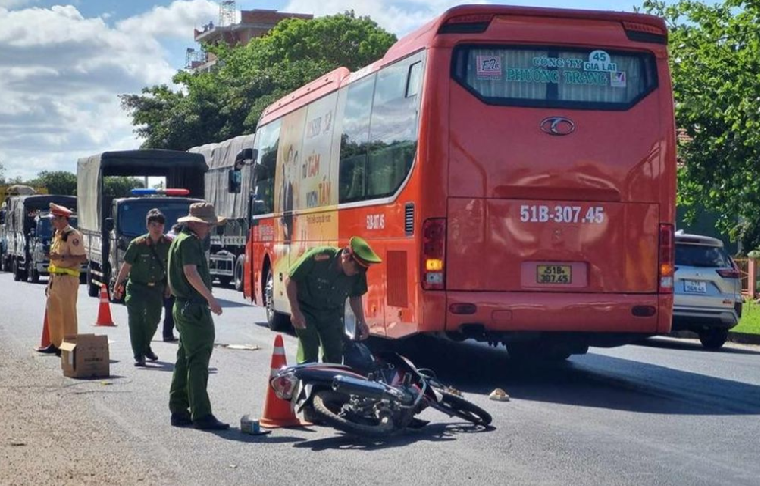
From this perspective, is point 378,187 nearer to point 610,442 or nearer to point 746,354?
point 610,442

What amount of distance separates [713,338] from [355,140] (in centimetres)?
760

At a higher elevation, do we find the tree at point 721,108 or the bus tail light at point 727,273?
the tree at point 721,108

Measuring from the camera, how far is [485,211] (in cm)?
1309

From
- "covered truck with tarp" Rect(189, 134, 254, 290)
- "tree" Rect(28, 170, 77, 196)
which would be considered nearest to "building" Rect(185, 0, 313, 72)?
"tree" Rect(28, 170, 77, 196)

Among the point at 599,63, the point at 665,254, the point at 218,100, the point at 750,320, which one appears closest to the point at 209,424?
the point at 665,254

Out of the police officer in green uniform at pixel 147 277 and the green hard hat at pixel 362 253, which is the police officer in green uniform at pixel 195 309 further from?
the police officer in green uniform at pixel 147 277

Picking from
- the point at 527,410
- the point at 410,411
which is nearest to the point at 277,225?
the point at 527,410

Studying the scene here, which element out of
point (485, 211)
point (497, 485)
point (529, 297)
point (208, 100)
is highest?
point (208, 100)

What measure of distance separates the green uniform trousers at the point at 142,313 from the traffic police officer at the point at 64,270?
688 mm

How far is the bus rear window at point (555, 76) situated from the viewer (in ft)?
43.0

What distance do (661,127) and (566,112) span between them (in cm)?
100

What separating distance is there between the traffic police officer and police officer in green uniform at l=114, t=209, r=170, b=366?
0.56 metres

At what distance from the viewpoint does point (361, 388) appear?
9.99 meters

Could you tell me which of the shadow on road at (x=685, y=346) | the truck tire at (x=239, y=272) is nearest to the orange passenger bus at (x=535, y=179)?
the shadow on road at (x=685, y=346)
